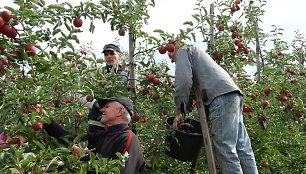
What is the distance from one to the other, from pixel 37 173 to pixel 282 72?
4.95 m

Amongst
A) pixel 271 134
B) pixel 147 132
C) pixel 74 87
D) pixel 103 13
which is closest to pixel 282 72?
pixel 271 134

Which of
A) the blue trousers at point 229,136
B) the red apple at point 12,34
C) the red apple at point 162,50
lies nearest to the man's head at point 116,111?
the blue trousers at point 229,136

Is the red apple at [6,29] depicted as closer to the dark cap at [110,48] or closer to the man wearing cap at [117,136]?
the man wearing cap at [117,136]

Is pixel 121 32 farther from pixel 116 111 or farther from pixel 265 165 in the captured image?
pixel 265 165

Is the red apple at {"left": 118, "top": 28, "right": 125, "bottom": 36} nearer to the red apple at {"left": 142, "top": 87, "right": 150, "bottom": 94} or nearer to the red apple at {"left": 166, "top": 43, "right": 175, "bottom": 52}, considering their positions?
the red apple at {"left": 166, "top": 43, "right": 175, "bottom": 52}

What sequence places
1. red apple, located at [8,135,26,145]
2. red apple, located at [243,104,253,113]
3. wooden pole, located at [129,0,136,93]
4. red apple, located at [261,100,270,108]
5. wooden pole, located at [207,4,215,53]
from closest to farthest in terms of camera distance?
red apple, located at [8,135,26,145] → wooden pole, located at [129,0,136,93] → red apple, located at [243,104,253,113] → wooden pole, located at [207,4,215,53] → red apple, located at [261,100,270,108]

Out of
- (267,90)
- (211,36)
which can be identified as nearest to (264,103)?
(267,90)

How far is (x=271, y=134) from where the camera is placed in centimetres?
543

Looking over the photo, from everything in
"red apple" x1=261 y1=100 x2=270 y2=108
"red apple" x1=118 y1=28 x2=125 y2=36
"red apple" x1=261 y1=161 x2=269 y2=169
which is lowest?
"red apple" x1=261 y1=161 x2=269 y2=169

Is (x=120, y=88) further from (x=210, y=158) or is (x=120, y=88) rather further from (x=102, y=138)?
(x=210, y=158)

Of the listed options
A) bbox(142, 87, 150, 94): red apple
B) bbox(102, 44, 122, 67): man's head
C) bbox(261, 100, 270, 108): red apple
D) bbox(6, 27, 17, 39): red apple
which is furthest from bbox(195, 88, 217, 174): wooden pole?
bbox(261, 100, 270, 108): red apple

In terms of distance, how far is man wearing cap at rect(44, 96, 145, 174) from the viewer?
322cm

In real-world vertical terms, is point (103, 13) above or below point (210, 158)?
above

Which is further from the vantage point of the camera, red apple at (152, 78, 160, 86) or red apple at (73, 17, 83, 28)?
red apple at (152, 78, 160, 86)
